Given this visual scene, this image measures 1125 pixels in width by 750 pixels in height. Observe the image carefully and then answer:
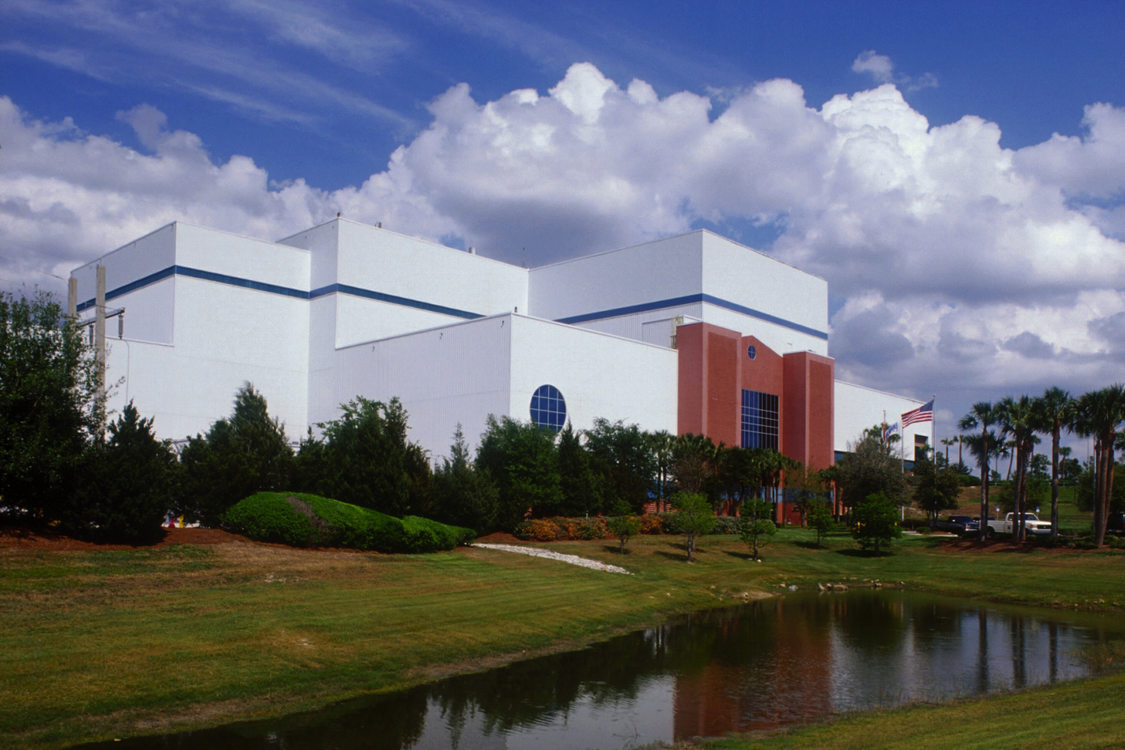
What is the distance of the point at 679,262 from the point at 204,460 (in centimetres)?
4435

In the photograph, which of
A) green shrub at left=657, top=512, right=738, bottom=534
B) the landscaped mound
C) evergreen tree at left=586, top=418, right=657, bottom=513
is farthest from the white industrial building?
the landscaped mound

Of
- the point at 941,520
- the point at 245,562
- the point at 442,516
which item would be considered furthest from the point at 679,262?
the point at 245,562

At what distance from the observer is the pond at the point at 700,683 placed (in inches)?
509

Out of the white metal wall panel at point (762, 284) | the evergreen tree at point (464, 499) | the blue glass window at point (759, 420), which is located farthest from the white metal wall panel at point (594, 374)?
the evergreen tree at point (464, 499)

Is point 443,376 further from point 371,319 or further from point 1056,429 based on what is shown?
point 1056,429

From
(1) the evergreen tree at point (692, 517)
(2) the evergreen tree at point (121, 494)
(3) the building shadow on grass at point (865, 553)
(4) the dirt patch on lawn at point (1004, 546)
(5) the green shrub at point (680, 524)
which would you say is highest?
(2) the evergreen tree at point (121, 494)

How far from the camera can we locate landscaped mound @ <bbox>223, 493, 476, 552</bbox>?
2511 cm

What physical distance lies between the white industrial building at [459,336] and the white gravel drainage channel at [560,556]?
49.2 ft

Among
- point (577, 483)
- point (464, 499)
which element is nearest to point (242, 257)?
point (577, 483)

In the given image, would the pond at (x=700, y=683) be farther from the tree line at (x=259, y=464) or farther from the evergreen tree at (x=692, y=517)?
the tree line at (x=259, y=464)

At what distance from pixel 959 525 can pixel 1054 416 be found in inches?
474

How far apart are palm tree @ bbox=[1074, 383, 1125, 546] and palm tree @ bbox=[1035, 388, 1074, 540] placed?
19.8 inches

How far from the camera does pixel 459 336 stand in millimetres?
50375

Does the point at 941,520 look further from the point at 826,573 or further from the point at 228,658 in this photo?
the point at 228,658
